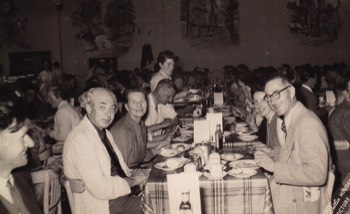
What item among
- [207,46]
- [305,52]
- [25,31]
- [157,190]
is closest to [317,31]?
[305,52]

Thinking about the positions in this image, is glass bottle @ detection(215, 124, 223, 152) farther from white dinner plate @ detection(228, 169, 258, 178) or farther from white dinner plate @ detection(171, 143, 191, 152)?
white dinner plate @ detection(228, 169, 258, 178)

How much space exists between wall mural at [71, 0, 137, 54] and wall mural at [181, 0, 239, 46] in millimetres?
1980

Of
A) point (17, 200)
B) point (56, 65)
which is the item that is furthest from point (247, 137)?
point (56, 65)

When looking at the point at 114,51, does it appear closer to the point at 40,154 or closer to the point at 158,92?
the point at 158,92

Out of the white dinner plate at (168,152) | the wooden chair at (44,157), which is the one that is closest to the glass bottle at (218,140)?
the white dinner plate at (168,152)

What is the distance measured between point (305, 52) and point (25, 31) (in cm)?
1026

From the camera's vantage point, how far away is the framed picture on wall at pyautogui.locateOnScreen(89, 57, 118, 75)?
1402cm

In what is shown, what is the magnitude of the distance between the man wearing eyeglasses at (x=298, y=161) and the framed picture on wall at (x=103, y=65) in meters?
11.3

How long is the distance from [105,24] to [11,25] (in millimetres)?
3516

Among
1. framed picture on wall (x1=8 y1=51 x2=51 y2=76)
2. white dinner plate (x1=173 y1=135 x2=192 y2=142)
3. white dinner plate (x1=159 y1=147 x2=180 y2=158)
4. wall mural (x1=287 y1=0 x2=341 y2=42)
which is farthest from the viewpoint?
framed picture on wall (x1=8 y1=51 x2=51 y2=76)

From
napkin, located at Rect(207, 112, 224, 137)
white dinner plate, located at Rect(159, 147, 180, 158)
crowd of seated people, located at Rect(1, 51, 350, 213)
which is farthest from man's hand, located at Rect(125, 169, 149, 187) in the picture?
napkin, located at Rect(207, 112, 224, 137)

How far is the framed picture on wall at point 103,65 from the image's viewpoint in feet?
46.0

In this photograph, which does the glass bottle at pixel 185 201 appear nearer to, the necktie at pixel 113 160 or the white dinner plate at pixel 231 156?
the necktie at pixel 113 160

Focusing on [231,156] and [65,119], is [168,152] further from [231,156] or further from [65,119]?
[65,119]
